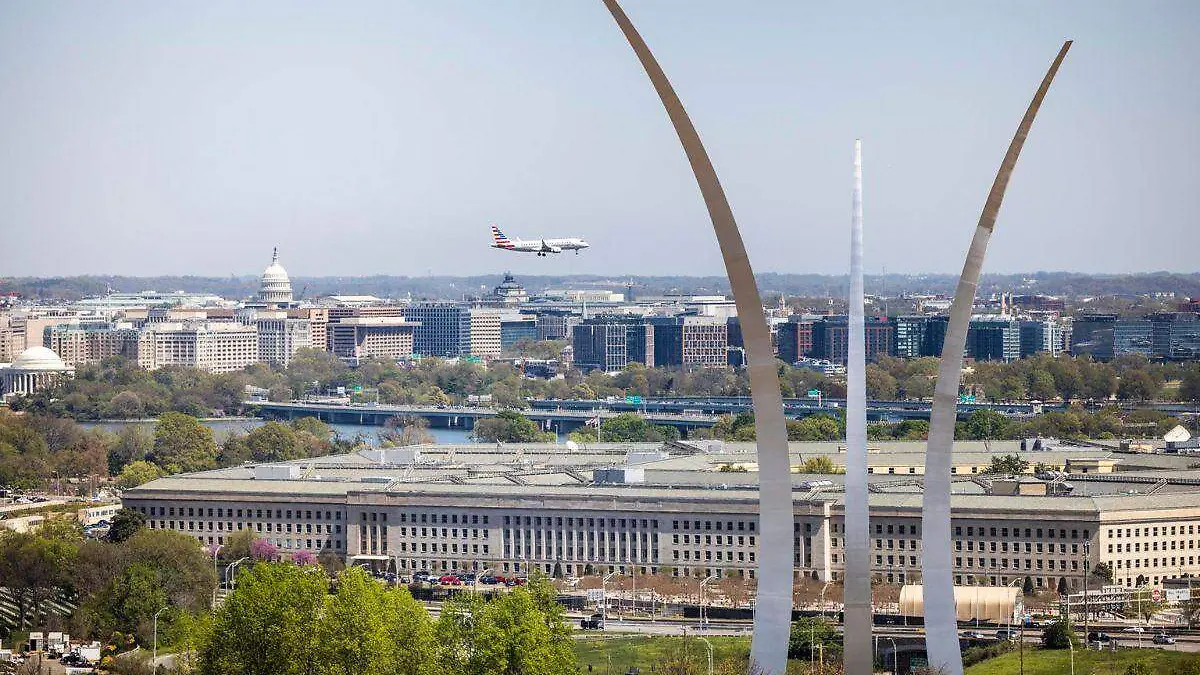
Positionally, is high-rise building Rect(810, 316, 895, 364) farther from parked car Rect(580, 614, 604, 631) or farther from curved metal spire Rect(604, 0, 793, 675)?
curved metal spire Rect(604, 0, 793, 675)

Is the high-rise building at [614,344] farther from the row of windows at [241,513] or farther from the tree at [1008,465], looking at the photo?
the row of windows at [241,513]

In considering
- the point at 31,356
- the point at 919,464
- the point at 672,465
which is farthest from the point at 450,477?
the point at 31,356

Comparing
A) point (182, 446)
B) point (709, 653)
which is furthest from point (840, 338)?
point (709, 653)

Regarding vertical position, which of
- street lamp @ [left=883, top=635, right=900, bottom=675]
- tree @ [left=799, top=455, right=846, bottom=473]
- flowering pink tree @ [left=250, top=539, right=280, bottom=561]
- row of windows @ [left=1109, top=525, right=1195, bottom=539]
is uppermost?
tree @ [left=799, top=455, right=846, bottom=473]

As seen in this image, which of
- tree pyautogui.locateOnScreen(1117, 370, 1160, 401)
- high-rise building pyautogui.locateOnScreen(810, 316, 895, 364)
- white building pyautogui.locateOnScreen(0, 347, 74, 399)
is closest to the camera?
tree pyautogui.locateOnScreen(1117, 370, 1160, 401)

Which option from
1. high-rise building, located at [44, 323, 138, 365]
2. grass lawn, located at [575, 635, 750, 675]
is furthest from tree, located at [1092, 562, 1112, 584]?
high-rise building, located at [44, 323, 138, 365]

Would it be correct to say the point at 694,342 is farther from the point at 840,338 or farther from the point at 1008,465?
the point at 1008,465

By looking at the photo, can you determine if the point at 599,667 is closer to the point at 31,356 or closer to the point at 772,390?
the point at 772,390

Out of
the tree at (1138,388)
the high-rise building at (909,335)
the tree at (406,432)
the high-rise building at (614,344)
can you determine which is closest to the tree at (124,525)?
the tree at (406,432)
